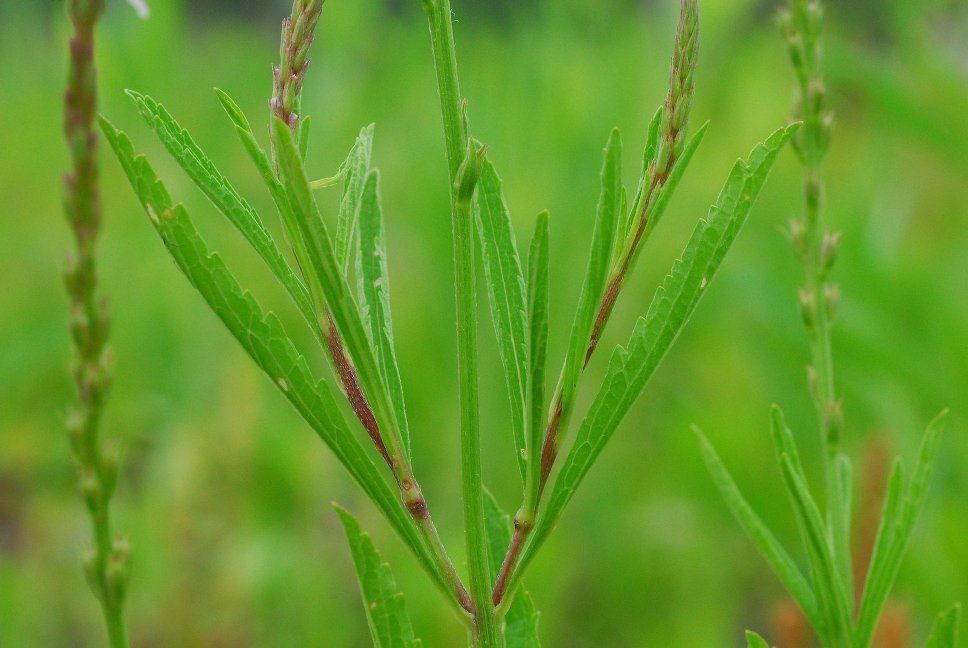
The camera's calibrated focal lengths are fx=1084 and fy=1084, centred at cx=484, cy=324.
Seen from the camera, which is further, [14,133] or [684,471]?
[14,133]

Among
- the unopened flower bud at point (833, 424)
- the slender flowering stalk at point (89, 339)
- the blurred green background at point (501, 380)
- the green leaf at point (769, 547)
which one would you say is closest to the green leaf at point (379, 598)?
the slender flowering stalk at point (89, 339)

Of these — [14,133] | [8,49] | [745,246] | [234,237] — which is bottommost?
[745,246]

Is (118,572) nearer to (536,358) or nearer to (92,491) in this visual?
(92,491)

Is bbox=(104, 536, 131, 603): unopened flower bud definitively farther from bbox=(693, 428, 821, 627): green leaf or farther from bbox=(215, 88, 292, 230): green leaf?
bbox=(693, 428, 821, 627): green leaf

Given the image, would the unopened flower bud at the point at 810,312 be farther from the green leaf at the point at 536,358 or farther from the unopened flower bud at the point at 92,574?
the unopened flower bud at the point at 92,574

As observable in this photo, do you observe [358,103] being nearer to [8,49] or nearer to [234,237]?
[234,237]

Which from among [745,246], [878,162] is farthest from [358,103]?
[878,162]

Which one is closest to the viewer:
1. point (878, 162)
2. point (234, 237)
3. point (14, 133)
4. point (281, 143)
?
point (281, 143)
